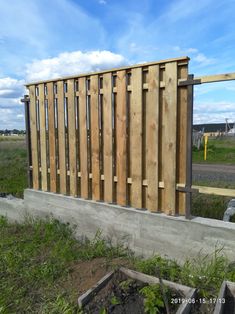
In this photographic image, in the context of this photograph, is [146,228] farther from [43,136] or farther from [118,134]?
[43,136]

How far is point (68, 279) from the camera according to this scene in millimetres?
3328

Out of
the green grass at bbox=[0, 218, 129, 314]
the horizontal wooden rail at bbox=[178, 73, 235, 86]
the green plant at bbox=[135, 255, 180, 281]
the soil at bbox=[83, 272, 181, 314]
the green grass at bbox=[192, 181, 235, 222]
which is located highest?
the horizontal wooden rail at bbox=[178, 73, 235, 86]

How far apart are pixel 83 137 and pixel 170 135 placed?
4.92 ft

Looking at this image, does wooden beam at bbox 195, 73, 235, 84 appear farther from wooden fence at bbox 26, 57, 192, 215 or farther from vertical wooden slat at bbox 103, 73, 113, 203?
vertical wooden slat at bbox 103, 73, 113, 203

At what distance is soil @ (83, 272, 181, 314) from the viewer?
2.60 metres

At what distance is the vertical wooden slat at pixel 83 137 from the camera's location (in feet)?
14.5

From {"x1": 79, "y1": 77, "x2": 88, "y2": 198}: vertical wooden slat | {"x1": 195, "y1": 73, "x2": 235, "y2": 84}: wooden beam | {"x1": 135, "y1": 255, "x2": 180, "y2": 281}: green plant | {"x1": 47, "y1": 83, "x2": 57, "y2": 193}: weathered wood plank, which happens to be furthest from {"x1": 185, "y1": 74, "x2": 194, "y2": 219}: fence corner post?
{"x1": 47, "y1": 83, "x2": 57, "y2": 193}: weathered wood plank

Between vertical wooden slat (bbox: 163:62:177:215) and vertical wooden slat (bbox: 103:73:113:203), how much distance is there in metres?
0.86

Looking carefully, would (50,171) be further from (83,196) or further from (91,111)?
(91,111)

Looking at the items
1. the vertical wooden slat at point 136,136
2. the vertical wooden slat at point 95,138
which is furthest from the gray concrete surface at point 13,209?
the vertical wooden slat at point 136,136

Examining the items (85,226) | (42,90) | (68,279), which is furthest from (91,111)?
(68,279)

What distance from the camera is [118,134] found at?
4027 millimetres

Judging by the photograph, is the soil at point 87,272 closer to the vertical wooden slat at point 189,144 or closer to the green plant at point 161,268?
the green plant at point 161,268

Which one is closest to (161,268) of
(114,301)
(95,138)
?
(114,301)
